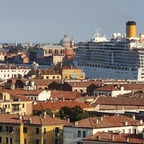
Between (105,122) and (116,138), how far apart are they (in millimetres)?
5051

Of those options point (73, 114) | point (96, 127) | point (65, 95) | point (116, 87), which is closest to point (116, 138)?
point (96, 127)

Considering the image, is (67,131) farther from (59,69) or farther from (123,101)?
(59,69)

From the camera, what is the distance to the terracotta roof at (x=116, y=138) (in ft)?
118

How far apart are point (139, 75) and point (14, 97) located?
60.5 m

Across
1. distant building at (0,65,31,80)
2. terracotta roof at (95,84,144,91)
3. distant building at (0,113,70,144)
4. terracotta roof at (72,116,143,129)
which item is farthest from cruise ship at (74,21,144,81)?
distant building at (0,113,70,144)

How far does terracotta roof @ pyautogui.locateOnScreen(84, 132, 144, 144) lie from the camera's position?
36.0 m

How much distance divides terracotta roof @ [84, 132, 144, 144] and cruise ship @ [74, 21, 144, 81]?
73575 millimetres

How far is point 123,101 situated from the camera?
5959 cm

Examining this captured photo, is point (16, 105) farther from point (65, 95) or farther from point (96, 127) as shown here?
point (65, 95)

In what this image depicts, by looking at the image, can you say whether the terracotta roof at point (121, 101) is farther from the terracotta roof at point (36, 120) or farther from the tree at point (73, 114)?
the terracotta roof at point (36, 120)

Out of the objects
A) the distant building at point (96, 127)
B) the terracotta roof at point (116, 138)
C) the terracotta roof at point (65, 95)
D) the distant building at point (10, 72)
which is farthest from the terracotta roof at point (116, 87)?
the distant building at point (10, 72)

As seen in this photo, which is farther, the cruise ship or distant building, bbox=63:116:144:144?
the cruise ship

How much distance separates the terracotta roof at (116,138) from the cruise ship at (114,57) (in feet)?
241

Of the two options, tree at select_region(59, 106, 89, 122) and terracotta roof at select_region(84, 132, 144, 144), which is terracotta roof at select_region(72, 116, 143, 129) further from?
tree at select_region(59, 106, 89, 122)
